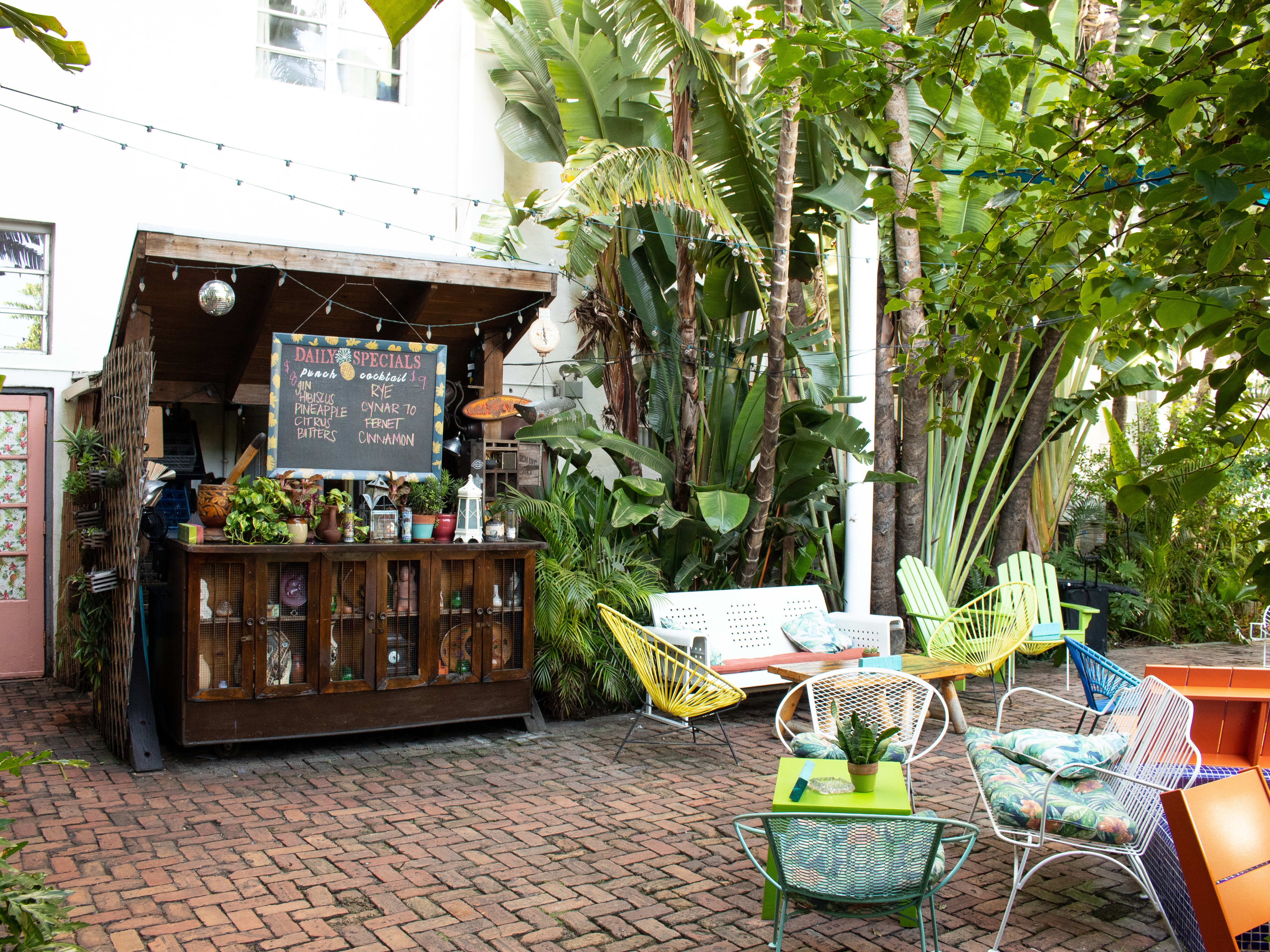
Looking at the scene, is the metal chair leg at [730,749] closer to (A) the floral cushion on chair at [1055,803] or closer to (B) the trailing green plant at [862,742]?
(A) the floral cushion on chair at [1055,803]

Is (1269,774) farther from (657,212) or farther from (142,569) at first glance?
(142,569)

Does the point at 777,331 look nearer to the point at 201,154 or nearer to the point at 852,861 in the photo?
the point at 852,861

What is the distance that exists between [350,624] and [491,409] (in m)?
1.88

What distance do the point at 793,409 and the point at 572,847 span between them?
443cm

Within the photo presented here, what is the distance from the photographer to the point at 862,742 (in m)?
3.96

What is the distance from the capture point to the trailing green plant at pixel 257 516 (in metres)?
6.18

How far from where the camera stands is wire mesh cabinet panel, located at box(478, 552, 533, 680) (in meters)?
6.87

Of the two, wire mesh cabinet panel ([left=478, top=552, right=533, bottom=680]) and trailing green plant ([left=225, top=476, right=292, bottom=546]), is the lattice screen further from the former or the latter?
wire mesh cabinet panel ([left=478, top=552, right=533, bottom=680])

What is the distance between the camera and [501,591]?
6.98 metres

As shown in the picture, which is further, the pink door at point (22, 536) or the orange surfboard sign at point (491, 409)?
the pink door at point (22, 536)

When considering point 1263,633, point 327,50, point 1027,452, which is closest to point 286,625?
point 327,50

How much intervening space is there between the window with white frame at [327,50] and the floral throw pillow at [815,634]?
6.32 meters

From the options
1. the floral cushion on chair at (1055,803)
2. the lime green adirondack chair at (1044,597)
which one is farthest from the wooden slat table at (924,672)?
the floral cushion on chair at (1055,803)

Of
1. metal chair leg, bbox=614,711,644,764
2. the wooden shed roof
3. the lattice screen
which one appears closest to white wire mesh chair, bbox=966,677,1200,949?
metal chair leg, bbox=614,711,644,764
